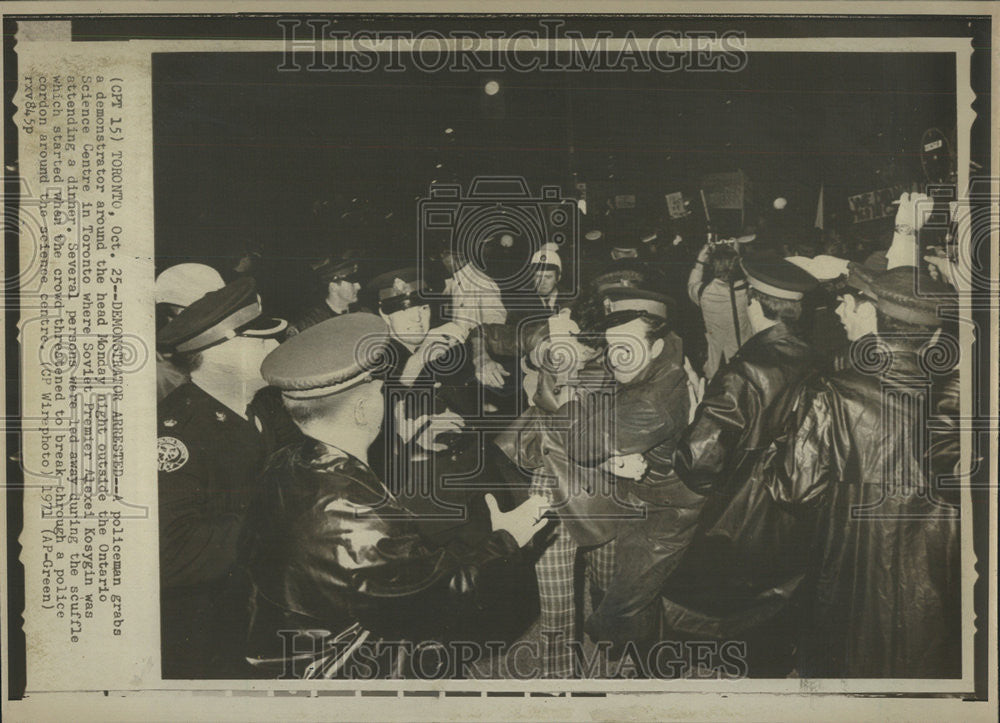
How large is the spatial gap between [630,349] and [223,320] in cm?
147

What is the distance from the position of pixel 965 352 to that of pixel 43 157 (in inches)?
134

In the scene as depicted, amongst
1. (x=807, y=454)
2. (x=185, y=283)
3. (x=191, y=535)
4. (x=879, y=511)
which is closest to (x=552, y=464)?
(x=807, y=454)

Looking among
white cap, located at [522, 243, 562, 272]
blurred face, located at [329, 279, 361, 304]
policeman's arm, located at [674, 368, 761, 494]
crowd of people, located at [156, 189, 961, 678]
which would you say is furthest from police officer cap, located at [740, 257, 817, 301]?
blurred face, located at [329, 279, 361, 304]

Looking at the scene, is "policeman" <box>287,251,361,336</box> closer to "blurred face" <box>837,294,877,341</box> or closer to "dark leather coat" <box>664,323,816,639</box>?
"dark leather coat" <box>664,323,816,639</box>

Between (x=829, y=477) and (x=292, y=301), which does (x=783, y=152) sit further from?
(x=292, y=301)

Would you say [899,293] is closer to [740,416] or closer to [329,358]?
[740,416]

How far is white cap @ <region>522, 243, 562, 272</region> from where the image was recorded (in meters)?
2.65

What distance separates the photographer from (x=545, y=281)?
266cm

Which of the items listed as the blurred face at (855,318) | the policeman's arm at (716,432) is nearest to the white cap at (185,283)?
the policeman's arm at (716,432)

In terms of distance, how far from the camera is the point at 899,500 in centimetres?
267

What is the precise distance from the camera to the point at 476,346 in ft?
8.70

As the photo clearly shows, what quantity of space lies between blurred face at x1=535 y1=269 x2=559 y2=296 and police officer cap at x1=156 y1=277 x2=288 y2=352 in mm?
919

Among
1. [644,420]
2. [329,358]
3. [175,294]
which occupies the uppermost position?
[175,294]

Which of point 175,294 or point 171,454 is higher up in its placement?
point 175,294
